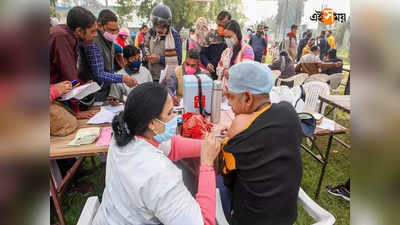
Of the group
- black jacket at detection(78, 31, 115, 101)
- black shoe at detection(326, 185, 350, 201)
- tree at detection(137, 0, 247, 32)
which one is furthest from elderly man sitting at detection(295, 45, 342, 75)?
tree at detection(137, 0, 247, 32)

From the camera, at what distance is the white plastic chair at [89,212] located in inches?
49.5

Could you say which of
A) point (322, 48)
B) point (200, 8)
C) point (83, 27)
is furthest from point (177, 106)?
point (200, 8)

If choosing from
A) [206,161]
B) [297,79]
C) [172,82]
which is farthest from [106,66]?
[297,79]

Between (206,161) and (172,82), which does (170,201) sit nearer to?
(206,161)

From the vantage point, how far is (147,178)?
40.2 inches

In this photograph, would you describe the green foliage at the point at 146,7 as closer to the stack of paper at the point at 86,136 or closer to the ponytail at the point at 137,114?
the stack of paper at the point at 86,136

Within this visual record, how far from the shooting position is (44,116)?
43cm

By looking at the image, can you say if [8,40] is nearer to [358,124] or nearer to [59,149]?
[358,124]

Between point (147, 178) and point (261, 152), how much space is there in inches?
23.8

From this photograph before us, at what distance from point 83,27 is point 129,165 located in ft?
5.78

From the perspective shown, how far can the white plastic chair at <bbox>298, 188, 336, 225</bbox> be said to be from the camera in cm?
126

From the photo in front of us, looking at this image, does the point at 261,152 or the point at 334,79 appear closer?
the point at 261,152

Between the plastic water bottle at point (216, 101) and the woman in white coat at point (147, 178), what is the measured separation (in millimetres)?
932

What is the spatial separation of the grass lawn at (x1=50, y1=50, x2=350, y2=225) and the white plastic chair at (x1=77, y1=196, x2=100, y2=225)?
43.2 inches
